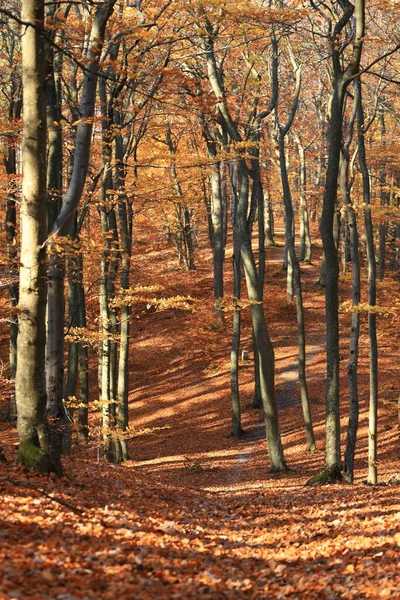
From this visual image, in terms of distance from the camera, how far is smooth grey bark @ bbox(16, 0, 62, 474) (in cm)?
739

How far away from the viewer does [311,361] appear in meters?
25.5

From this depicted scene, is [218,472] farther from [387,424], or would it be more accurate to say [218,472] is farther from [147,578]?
[147,578]

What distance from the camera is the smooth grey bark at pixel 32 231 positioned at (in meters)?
7.39

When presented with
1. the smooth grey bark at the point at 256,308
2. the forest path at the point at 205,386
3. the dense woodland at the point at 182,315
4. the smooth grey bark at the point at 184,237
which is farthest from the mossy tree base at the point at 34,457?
the smooth grey bark at the point at 184,237

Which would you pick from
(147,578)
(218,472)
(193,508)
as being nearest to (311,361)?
(218,472)

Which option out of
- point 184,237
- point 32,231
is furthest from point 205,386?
point 32,231

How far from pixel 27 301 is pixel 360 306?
25.0ft

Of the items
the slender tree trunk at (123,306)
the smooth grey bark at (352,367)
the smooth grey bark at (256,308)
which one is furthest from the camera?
the slender tree trunk at (123,306)

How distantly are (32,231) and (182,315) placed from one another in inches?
931

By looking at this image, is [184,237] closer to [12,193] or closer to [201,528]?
[12,193]

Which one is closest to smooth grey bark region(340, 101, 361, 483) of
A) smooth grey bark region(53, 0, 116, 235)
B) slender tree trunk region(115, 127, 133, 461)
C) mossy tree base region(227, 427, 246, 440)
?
slender tree trunk region(115, 127, 133, 461)

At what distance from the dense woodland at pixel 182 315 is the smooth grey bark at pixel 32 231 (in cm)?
2

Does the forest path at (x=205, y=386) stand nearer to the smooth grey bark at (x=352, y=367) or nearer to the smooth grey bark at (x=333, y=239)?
the smooth grey bark at (x=352, y=367)

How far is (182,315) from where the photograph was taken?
102ft
